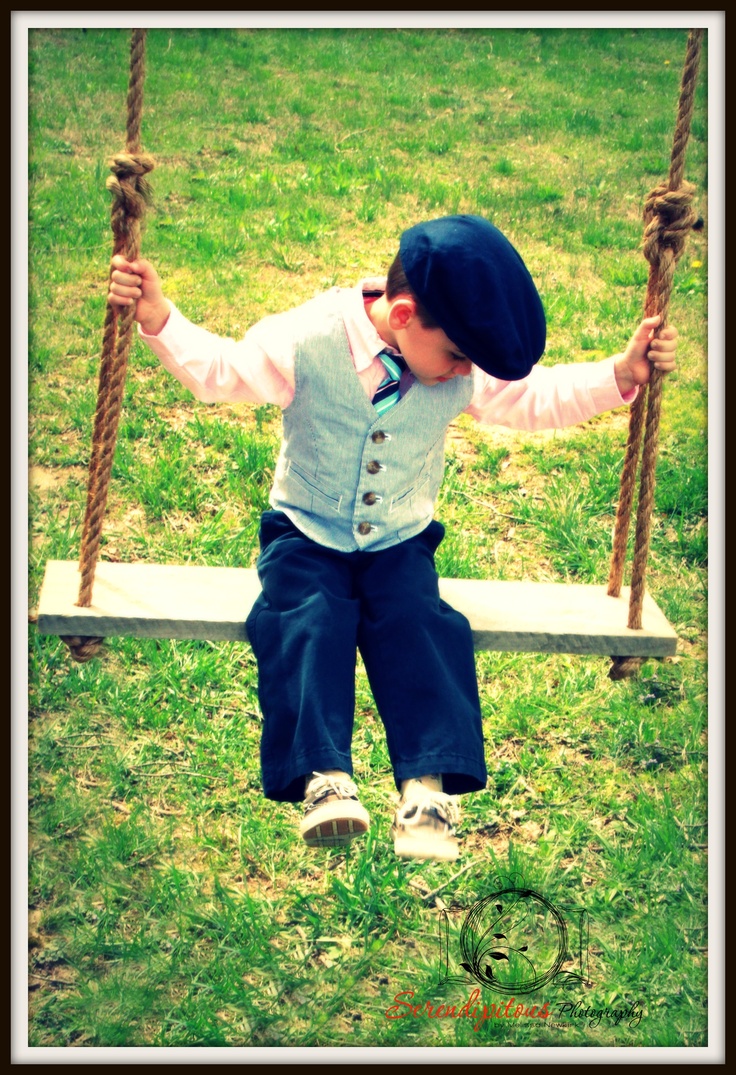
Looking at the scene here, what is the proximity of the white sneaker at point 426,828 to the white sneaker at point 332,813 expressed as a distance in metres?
0.09

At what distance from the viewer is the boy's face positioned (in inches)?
103

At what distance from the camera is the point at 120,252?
8.15ft

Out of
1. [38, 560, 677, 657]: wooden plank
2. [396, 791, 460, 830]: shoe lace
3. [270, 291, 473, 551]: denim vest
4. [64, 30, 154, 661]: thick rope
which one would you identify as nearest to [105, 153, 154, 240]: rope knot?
[64, 30, 154, 661]: thick rope

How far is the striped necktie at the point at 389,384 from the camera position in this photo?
2742 mm

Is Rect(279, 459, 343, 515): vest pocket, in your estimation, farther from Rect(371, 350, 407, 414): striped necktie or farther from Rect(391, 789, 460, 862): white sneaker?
Rect(391, 789, 460, 862): white sneaker

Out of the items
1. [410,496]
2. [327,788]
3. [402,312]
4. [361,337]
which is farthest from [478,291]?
[327,788]

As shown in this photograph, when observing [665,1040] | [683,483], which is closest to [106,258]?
[683,483]

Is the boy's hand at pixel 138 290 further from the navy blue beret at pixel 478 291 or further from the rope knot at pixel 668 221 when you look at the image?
the rope knot at pixel 668 221

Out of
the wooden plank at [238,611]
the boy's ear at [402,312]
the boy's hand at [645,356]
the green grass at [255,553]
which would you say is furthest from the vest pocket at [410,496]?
the green grass at [255,553]

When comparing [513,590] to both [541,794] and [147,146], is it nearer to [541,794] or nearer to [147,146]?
[541,794]

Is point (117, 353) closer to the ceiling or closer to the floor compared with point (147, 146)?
closer to the floor

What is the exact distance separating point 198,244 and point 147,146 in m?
1.12

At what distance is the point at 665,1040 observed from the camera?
306cm

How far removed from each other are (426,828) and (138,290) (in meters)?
1.30
